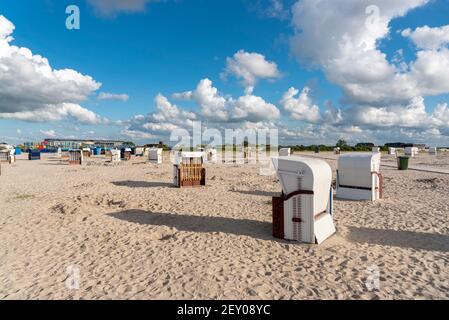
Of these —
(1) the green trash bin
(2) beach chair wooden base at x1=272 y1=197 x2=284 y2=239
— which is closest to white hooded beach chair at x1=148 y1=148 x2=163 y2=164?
(1) the green trash bin

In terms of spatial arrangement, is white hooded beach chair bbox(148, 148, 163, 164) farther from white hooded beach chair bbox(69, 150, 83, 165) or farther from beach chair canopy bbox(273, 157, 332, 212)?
beach chair canopy bbox(273, 157, 332, 212)

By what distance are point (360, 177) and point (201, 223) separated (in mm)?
6730

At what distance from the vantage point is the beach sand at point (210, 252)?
424 cm

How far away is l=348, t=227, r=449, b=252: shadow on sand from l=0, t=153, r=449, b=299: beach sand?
0.02m

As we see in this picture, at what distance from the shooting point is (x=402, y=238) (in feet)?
21.0

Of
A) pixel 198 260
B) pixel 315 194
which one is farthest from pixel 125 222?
pixel 315 194

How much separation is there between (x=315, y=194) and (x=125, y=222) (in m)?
5.50

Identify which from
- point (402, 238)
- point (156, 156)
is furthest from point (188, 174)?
point (156, 156)

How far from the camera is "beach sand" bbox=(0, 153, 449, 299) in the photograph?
4.24 metres

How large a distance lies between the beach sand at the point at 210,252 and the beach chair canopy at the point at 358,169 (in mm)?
941

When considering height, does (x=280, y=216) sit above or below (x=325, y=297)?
above

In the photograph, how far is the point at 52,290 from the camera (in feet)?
14.1

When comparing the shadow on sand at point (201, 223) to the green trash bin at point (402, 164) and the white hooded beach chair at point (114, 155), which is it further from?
the white hooded beach chair at point (114, 155)
